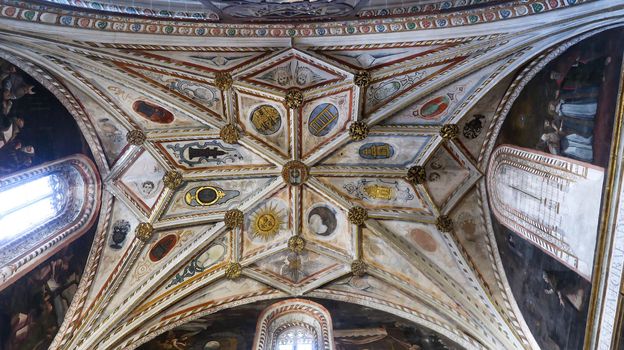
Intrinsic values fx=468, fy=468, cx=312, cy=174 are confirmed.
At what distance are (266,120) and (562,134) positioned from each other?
6.10m

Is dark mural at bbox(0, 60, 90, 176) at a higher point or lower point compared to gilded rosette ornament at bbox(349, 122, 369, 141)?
lower

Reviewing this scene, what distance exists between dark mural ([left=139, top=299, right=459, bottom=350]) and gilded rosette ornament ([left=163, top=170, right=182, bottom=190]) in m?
3.11

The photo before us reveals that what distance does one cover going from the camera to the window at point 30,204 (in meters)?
8.05

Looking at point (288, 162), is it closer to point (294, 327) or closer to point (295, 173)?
point (295, 173)

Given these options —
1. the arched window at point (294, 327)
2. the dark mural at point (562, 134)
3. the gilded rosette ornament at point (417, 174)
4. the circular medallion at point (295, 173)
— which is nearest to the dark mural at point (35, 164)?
the arched window at point (294, 327)

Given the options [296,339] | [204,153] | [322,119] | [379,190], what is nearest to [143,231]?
[204,153]

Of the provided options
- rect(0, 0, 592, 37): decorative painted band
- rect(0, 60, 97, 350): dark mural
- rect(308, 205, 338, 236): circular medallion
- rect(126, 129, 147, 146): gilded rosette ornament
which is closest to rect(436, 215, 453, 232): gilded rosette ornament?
rect(308, 205, 338, 236): circular medallion

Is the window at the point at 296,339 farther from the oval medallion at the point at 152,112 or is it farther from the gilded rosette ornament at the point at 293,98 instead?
the oval medallion at the point at 152,112

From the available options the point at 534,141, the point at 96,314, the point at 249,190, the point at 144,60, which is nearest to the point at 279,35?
the point at 144,60

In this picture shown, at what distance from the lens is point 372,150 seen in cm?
1111

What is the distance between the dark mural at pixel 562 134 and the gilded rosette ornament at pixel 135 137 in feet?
24.7

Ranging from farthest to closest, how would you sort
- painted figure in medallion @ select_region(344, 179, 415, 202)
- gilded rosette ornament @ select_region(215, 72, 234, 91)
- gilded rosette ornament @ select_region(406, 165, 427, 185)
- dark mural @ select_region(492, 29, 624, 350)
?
painted figure in medallion @ select_region(344, 179, 415, 202) → gilded rosette ornament @ select_region(406, 165, 427, 185) → gilded rosette ornament @ select_region(215, 72, 234, 91) → dark mural @ select_region(492, 29, 624, 350)

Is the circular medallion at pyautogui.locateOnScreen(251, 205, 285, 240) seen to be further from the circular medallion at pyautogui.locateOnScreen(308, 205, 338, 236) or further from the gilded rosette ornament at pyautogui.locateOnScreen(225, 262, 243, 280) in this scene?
the gilded rosette ornament at pyautogui.locateOnScreen(225, 262, 243, 280)

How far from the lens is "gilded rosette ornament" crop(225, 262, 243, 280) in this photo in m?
11.2
